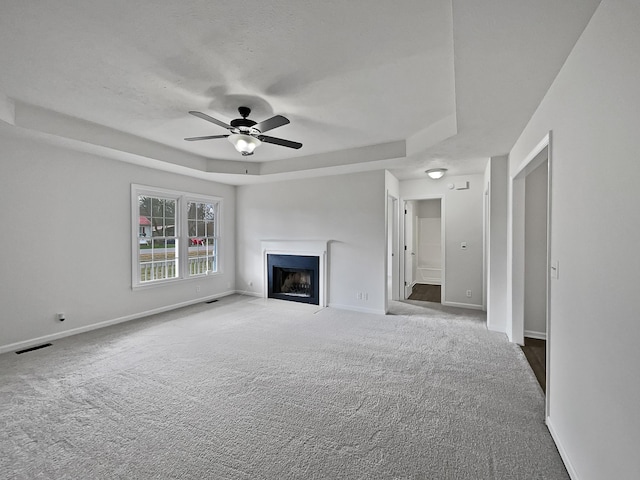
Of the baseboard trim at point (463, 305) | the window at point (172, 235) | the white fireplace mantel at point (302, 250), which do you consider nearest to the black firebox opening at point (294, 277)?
the white fireplace mantel at point (302, 250)

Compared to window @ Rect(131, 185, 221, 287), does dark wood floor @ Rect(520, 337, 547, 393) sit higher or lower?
lower

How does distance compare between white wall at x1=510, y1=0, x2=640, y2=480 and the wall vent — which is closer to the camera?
white wall at x1=510, y1=0, x2=640, y2=480

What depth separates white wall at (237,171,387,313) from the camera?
5.07m

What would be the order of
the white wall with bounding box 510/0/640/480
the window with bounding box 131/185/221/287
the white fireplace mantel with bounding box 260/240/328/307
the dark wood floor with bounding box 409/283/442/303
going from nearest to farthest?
the white wall with bounding box 510/0/640/480 < the window with bounding box 131/185/221/287 < the white fireplace mantel with bounding box 260/240/328/307 < the dark wood floor with bounding box 409/283/442/303

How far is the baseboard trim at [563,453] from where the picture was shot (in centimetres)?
164

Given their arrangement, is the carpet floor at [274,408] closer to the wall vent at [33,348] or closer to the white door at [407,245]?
the wall vent at [33,348]

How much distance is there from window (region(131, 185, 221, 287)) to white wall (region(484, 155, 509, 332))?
201 inches

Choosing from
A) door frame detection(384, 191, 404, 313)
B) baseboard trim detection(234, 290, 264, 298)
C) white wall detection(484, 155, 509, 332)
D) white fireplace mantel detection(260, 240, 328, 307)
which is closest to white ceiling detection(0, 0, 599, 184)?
white wall detection(484, 155, 509, 332)

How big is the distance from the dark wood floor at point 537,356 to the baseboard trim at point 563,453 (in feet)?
2.16

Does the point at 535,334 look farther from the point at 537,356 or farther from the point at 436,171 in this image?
the point at 436,171

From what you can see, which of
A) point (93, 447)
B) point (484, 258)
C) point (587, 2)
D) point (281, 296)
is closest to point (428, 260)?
point (484, 258)

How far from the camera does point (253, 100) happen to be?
2.96 meters

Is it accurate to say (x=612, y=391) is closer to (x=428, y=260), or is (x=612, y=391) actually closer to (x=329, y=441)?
(x=329, y=441)

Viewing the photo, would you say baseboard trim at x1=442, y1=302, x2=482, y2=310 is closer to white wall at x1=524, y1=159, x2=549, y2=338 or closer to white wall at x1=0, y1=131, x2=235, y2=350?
white wall at x1=524, y1=159, x2=549, y2=338
